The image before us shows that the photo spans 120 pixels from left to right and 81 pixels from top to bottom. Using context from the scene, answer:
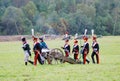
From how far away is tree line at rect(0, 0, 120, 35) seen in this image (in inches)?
4422

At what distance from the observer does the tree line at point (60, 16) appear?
11231cm

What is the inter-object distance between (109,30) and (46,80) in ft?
357

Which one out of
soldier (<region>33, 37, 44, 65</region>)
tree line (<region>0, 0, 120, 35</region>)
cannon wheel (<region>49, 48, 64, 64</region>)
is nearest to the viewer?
soldier (<region>33, 37, 44, 65</region>)

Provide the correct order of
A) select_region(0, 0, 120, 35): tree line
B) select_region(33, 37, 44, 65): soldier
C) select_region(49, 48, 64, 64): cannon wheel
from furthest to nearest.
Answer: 1. select_region(0, 0, 120, 35): tree line
2. select_region(49, 48, 64, 64): cannon wheel
3. select_region(33, 37, 44, 65): soldier

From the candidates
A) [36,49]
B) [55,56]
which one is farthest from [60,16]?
[36,49]

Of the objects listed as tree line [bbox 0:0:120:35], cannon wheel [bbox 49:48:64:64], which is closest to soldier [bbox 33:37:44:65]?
cannon wheel [bbox 49:48:64:64]

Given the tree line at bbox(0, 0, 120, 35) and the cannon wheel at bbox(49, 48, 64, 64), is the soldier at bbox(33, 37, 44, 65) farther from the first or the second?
the tree line at bbox(0, 0, 120, 35)

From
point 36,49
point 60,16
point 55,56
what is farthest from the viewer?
point 60,16

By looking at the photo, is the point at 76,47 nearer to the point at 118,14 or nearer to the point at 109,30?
the point at 109,30

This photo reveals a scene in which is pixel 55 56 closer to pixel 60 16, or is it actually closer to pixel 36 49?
pixel 36 49

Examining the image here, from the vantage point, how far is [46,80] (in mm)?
14602

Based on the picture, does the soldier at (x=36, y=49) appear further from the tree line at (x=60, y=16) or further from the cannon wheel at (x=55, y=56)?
the tree line at (x=60, y=16)

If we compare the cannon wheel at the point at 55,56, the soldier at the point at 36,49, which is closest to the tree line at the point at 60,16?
the cannon wheel at the point at 55,56

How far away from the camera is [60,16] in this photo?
12319 centimetres
